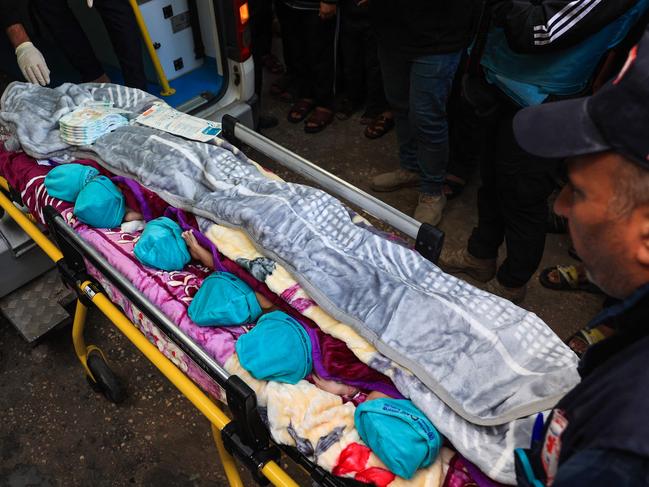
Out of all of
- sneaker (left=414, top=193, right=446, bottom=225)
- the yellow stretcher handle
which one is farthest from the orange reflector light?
sneaker (left=414, top=193, right=446, bottom=225)

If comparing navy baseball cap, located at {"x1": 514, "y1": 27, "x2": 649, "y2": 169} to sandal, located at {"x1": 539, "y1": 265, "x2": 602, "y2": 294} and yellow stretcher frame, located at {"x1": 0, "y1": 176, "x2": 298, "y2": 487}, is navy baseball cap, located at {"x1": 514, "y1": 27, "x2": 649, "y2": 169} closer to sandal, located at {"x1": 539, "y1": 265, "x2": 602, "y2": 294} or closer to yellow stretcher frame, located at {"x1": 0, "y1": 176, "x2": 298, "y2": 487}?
yellow stretcher frame, located at {"x1": 0, "y1": 176, "x2": 298, "y2": 487}

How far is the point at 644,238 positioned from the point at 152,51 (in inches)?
108

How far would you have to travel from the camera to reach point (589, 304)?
2.52 meters

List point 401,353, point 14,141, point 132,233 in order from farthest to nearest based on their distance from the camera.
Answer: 1. point 14,141
2. point 132,233
3. point 401,353

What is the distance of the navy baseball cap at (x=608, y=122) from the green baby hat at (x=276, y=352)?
2.57 feet

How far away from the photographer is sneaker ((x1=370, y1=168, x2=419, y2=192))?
3.11m

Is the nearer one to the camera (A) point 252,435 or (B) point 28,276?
(A) point 252,435

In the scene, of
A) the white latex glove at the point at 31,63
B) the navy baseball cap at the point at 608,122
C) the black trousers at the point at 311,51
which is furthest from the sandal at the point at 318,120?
the navy baseball cap at the point at 608,122

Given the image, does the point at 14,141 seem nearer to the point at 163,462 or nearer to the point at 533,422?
the point at 163,462

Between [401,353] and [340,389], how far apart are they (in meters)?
0.20

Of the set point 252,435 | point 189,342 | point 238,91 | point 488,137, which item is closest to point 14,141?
point 238,91

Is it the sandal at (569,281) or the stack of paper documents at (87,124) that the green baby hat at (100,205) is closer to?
the stack of paper documents at (87,124)

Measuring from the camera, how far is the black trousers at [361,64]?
3.33m

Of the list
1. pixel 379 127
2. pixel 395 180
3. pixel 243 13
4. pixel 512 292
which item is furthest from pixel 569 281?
pixel 243 13
